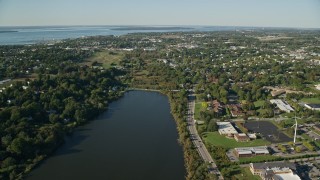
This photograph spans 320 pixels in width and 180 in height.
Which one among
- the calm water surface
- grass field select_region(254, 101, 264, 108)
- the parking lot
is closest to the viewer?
the calm water surface

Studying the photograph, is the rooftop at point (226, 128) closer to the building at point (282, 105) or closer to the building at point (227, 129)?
the building at point (227, 129)

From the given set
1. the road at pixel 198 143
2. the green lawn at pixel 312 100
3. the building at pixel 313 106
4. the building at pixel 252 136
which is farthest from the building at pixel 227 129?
the green lawn at pixel 312 100

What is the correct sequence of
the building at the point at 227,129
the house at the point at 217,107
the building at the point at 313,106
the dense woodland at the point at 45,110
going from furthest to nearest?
the building at the point at 313,106, the house at the point at 217,107, the building at the point at 227,129, the dense woodland at the point at 45,110

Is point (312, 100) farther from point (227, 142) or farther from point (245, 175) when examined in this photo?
point (245, 175)

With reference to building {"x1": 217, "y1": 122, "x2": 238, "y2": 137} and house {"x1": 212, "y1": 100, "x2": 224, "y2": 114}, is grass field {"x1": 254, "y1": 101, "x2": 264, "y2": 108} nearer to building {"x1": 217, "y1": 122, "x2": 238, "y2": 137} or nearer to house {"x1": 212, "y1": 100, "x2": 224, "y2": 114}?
house {"x1": 212, "y1": 100, "x2": 224, "y2": 114}

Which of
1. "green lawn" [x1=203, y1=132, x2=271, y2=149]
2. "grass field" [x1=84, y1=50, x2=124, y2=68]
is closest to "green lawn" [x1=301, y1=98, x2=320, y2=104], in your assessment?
"green lawn" [x1=203, y1=132, x2=271, y2=149]

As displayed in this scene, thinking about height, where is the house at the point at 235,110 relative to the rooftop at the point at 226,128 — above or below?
above

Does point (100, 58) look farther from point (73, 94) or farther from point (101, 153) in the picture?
point (101, 153)
